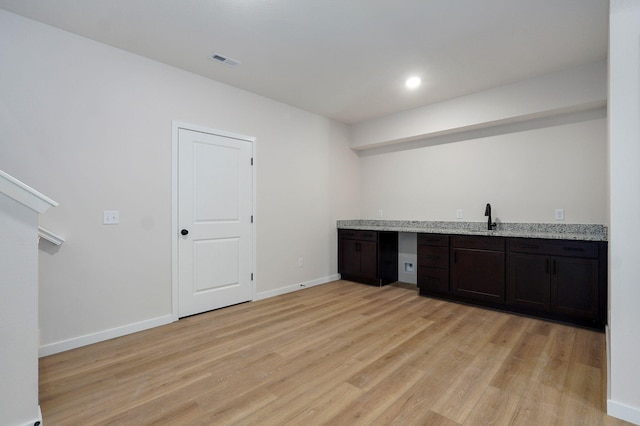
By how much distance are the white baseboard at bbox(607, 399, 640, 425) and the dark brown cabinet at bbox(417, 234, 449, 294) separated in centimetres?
223

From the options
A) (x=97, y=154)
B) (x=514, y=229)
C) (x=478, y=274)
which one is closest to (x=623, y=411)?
(x=478, y=274)

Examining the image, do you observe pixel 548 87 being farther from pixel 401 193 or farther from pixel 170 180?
pixel 170 180

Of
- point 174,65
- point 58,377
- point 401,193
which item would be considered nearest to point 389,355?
point 58,377

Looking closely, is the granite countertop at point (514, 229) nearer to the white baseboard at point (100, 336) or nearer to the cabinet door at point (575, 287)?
the cabinet door at point (575, 287)

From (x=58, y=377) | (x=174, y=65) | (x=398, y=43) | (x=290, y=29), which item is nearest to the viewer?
(x=58, y=377)

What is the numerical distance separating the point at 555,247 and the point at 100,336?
14.5 feet

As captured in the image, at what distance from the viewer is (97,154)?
2830mm

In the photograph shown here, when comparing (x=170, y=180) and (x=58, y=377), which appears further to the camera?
(x=170, y=180)

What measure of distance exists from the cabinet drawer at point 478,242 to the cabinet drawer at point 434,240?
3.5 inches

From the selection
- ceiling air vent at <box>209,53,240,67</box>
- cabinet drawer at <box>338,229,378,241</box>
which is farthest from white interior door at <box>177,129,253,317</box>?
cabinet drawer at <box>338,229,378,241</box>

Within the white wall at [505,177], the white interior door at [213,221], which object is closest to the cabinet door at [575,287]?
the white wall at [505,177]

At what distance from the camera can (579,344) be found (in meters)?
Result: 2.67

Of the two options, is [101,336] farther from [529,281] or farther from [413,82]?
[529,281]

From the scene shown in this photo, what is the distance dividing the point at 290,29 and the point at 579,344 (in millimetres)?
3608
